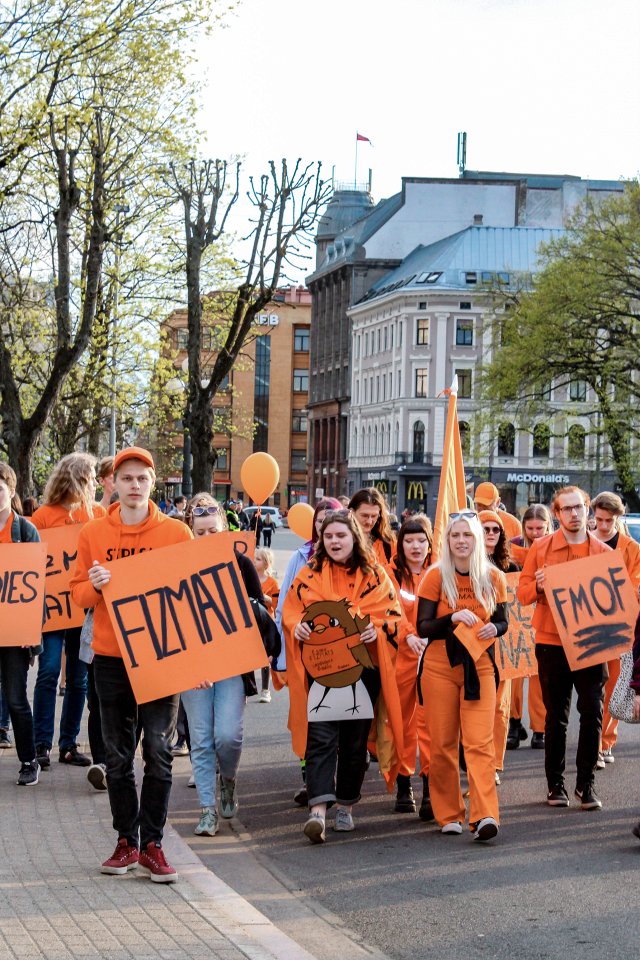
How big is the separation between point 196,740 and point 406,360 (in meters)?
91.6

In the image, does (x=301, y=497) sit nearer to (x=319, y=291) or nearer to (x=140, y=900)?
(x=319, y=291)

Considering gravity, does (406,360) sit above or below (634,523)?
above

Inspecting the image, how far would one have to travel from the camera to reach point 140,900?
6633mm

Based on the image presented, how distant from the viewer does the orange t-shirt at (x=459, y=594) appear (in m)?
8.62

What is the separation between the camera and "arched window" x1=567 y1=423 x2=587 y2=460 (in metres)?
51.4

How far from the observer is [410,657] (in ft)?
31.7

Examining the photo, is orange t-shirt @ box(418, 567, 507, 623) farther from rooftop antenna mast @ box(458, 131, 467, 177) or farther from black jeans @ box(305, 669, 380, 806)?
rooftop antenna mast @ box(458, 131, 467, 177)

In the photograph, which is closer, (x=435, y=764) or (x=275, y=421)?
(x=435, y=764)

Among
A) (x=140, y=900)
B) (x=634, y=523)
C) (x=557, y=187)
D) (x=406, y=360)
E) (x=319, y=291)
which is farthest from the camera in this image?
(x=319, y=291)

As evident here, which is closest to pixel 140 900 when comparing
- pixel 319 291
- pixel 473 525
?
pixel 473 525

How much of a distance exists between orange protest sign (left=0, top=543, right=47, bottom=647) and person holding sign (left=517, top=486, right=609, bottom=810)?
2989mm

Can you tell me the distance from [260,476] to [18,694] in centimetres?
875

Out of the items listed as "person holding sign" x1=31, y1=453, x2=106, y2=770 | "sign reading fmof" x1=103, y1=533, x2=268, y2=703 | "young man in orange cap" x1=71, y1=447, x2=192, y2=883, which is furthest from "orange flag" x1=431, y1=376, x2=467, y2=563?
"young man in orange cap" x1=71, y1=447, x2=192, y2=883

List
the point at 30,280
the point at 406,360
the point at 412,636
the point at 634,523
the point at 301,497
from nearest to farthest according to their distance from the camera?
1. the point at 412,636
2. the point at 634,523
3. the point at 30,280
4. the point at 406,360
5. the point at 301,497
